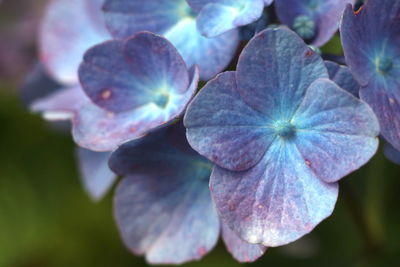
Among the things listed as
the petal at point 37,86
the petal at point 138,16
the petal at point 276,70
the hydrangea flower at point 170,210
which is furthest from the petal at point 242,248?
the petal at point 37,86

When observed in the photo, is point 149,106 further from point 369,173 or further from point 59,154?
point 59,154

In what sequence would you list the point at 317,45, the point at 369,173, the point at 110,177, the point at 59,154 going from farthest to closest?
1. the point at 59,154
2. the point at 369,173
3. the point at 110,177
4. the point at 317,45

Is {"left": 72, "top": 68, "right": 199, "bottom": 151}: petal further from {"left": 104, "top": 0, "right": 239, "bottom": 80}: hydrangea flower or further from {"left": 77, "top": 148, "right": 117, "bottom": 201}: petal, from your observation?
{"left": 77, "top": 148, "right": 117, "bottom": 201}: petal

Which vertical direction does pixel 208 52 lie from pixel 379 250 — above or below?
above

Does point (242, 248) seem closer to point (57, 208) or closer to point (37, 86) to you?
point (37, 86)

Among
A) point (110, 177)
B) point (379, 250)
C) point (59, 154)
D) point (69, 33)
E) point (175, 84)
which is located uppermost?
point (175, 84)

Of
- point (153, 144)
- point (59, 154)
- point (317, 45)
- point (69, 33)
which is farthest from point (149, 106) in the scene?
point (59, 154)

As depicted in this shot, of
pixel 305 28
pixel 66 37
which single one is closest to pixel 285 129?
pixel 305 28
